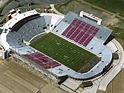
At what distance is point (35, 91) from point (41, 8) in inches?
2158

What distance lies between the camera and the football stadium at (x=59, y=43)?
10966 centimetres

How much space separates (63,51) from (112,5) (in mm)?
45171

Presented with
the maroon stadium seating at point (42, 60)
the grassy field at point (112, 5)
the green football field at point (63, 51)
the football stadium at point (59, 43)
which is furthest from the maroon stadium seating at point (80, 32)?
the grassy field at point (112, 5)

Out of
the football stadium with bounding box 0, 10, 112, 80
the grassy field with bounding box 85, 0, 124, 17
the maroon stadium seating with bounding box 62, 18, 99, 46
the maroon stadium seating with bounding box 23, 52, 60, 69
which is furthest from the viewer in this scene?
the grassy field with bounding box 85, 0, 124, 17

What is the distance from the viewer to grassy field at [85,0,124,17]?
147 meters

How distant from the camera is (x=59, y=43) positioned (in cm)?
12275

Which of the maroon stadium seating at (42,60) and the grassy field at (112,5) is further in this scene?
the grassy field at (112,5)

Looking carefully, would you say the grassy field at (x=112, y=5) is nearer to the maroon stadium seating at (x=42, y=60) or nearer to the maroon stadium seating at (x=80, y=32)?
the maroon stadium seating at (x=80, y=32)

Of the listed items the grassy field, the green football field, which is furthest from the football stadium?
the grassy field

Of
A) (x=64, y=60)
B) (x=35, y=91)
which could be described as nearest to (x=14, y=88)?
(x=35, y=91)

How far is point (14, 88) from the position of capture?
101 metres

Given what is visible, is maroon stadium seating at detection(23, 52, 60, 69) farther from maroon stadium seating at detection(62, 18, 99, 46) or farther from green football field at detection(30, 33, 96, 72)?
maroon stadium seating at detection(62, 18, 99, 46)

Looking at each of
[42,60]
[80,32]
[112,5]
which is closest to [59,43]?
[80,32]

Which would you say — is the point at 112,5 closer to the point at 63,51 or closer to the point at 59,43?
the point at 59,43
